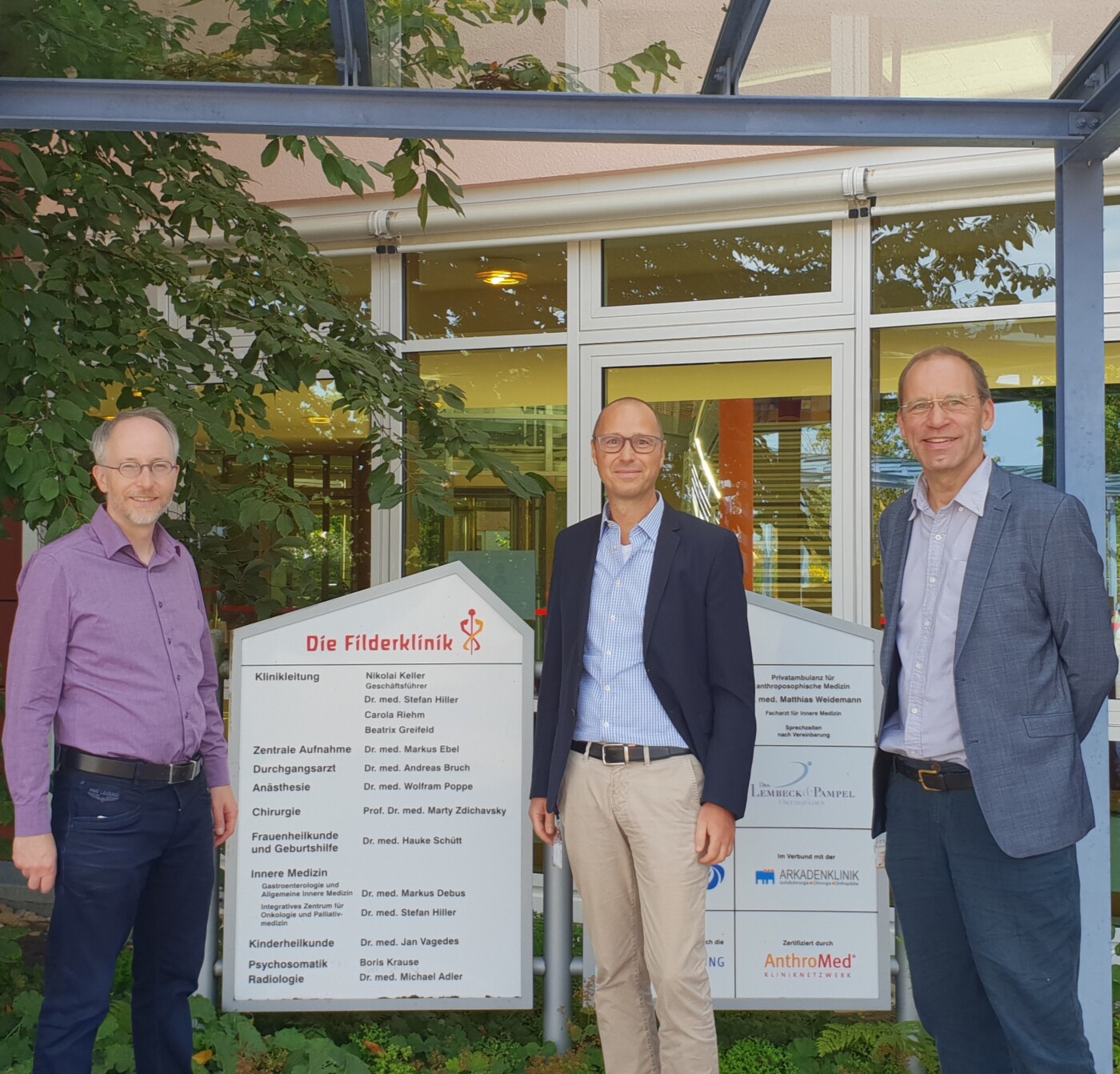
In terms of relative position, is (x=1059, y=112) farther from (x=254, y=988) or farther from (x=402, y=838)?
(x=254, y=988)

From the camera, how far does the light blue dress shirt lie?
261 cm

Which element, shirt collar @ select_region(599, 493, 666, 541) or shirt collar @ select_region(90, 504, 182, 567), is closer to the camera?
shirt collar @ select_region(90, 504, 182, 567)

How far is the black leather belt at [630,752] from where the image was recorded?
3.01 m

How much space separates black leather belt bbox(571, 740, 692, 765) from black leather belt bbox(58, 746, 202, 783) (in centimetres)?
105

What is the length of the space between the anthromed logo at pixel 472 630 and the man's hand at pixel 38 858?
4.75 feet

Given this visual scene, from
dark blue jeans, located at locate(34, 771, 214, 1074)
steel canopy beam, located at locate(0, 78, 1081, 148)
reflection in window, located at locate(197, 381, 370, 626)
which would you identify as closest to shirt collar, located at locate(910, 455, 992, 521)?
Answer: steel canopy beam, located at locate(0, 78, 1081, 148)

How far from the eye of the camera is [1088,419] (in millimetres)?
2971

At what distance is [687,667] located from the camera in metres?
2.99

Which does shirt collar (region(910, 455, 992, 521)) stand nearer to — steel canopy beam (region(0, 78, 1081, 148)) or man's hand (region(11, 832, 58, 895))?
steel canopy beam (region(0, 78, 1081, 148))

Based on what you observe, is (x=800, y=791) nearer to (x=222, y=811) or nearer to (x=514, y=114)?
(x=222, y=811)

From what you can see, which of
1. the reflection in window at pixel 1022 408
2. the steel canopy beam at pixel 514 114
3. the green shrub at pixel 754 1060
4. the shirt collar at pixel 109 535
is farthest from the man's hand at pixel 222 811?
the reflection in window at pixel 1022 408

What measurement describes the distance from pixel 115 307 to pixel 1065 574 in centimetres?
313

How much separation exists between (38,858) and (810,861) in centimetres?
226

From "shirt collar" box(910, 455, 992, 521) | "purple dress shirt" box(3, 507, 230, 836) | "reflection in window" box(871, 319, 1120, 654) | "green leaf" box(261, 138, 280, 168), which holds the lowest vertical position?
"purple dress shirt" box(3, 507, 230, 836)
